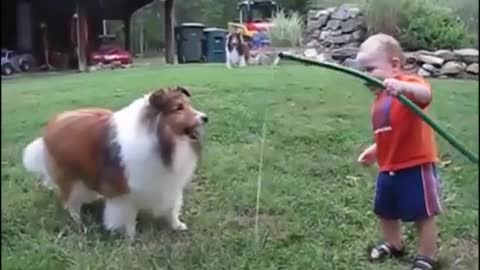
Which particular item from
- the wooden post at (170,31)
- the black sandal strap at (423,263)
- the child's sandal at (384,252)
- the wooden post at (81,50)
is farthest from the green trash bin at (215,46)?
the black sandal strap at (423,263)

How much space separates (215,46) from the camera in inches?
173

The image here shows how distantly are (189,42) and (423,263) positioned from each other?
1917 mm

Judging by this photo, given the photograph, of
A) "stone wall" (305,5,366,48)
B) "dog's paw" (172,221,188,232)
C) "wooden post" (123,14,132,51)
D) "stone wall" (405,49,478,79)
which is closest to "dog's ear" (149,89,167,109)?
"dog's paw" (172,221,188,232)

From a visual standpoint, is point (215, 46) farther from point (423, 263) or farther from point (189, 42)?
point (423, 263)

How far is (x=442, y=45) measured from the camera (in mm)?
3814

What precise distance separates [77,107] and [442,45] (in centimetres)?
182

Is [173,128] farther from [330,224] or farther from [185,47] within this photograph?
[185,47]

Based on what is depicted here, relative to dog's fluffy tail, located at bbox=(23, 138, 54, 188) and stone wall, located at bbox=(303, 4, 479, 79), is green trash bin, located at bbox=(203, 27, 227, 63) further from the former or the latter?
dog's fluffy tail, located at bbox=(23, 138, 54, 188)

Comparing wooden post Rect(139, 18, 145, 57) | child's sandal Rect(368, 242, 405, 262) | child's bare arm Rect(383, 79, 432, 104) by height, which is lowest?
child's sandal Rect(368, 242, 405, 262)

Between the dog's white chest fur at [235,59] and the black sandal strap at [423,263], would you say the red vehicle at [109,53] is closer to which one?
the dog's white chest fur at [235,59]

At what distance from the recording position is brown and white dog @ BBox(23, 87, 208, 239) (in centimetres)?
231

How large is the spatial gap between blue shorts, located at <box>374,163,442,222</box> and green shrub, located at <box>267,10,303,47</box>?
3.41ft

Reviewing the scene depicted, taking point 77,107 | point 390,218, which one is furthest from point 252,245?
point 77,107

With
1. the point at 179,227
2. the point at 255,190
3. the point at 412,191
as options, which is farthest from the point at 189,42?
the point at 412,191
